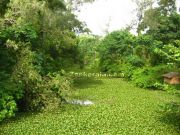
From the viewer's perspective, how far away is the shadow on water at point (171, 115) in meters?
15.5

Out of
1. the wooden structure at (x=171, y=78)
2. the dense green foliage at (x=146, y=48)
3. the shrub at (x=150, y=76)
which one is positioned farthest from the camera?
the dense green foliage at (x=146, y=48)

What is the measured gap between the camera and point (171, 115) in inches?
698

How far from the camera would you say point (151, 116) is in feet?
Result: 57.9

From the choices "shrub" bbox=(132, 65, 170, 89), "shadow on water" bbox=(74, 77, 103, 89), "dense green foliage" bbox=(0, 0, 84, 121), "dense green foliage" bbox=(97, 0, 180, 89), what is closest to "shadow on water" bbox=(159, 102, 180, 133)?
"dense green foliage" bbox=(97, 0, 180, 89)

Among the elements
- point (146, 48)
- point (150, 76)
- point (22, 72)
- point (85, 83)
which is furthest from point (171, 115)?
point (146, 48)

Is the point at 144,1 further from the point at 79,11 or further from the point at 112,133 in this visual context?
the point at 112,133

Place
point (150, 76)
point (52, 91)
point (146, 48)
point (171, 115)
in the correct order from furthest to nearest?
point (146, 48) → point (150, 76) → point (52, 91) → point (171, 115)

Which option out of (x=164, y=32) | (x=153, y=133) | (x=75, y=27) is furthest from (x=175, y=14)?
(x=153, y=133)

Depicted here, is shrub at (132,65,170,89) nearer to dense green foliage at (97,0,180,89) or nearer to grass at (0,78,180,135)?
dense green foliage at (97,0,180,89)

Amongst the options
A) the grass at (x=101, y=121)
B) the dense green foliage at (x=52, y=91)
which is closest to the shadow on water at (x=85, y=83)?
the dense green foliage at (x=52, y=91)

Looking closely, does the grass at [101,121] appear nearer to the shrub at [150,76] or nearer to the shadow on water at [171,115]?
the shadow on water at [171,115]

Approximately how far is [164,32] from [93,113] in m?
20.4

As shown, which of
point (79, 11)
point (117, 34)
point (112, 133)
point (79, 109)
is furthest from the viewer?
point (117, 34)

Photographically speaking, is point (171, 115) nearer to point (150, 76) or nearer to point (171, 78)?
point (171, 78)
